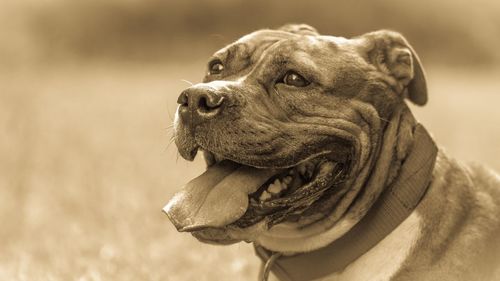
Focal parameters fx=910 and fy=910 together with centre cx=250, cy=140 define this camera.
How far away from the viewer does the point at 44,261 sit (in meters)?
6.17

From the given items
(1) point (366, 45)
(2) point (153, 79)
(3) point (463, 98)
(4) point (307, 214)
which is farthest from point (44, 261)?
(2) point (153, 79)

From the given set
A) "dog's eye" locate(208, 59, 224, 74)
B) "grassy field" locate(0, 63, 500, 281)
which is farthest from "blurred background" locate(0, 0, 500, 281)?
"dog's eye" locate(208, 59, 224, 74)

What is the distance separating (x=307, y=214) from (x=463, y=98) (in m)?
15.9

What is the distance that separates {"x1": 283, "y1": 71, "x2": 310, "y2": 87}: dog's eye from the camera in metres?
4.50

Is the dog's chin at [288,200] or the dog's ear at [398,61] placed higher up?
the dog's ear at [398,61]

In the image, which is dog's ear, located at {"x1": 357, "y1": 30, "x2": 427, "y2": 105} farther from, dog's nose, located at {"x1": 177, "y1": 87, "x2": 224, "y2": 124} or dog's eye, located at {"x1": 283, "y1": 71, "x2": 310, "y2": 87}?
dog's nose, located at {"x1": 177, "y1": 87, "x2": 224, "y2": 124}

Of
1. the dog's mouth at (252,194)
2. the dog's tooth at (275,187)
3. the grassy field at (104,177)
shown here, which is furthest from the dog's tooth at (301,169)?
the grassy field at (104,177)

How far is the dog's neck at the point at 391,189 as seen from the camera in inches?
175

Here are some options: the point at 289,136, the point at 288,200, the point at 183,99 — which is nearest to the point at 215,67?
the point at 183,99

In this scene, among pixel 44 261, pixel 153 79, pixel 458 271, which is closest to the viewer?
pixel 458 271

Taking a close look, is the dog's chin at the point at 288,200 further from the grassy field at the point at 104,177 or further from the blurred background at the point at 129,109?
the grassy field at the point at 104,177

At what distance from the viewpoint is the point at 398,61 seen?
4707mm

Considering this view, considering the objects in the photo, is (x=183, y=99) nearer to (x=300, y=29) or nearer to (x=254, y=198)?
(x=254, y=198)

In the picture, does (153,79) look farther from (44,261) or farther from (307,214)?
(307,214)
